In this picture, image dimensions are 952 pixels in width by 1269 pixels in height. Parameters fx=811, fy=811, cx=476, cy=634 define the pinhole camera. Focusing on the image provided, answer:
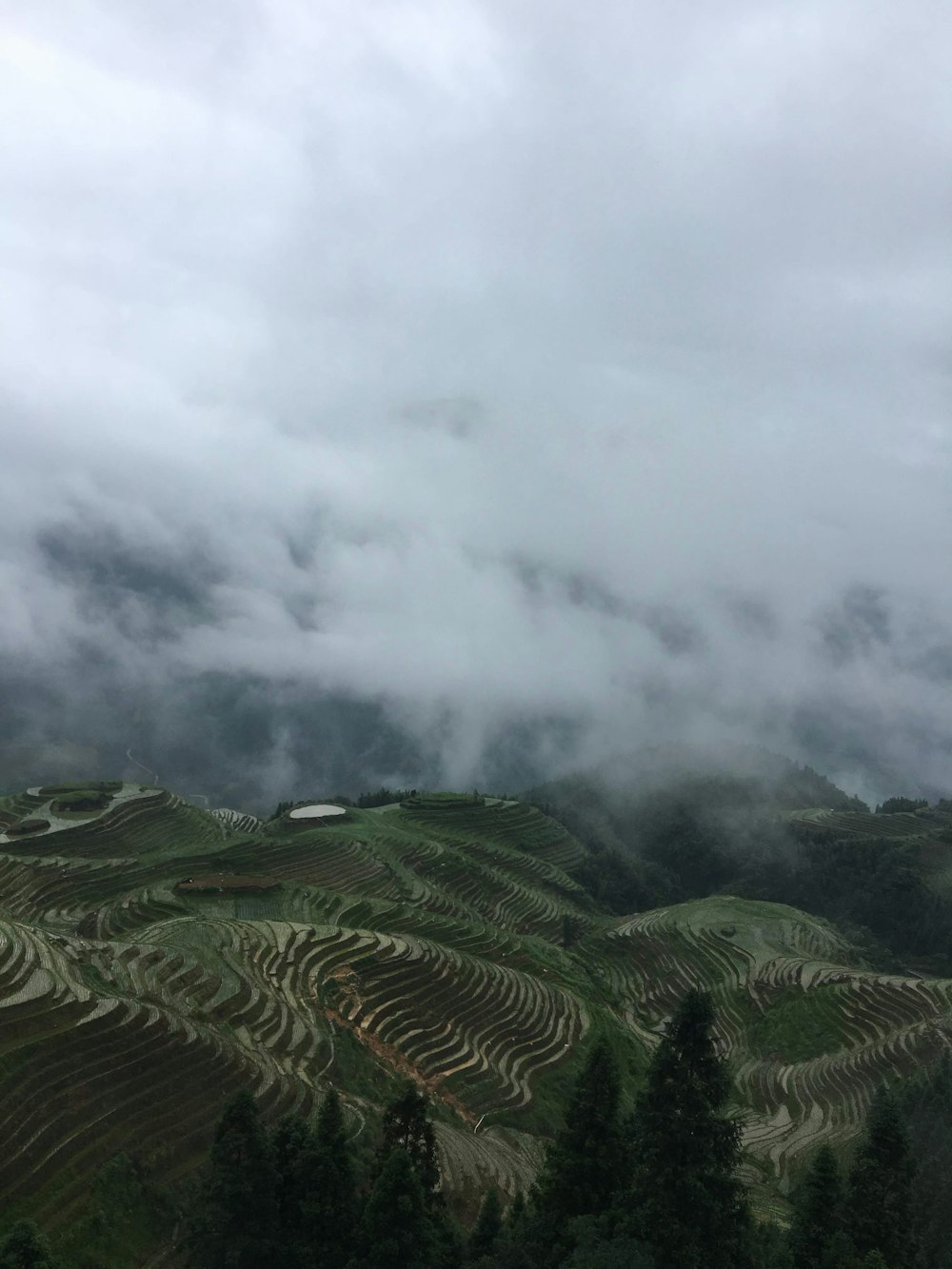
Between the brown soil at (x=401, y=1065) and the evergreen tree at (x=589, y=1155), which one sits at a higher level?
the evergreen tree at (x=589, y=1155)

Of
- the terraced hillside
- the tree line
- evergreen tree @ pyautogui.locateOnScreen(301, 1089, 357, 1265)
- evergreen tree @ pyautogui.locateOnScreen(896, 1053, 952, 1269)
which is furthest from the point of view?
the terraced hillside

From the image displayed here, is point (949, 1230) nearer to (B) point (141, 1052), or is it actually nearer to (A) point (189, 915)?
(B) point (141, 1052)

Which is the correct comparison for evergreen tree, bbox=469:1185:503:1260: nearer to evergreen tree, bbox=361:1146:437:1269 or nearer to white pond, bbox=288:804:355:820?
evergreen tree, bbox=361:1146:437:1269

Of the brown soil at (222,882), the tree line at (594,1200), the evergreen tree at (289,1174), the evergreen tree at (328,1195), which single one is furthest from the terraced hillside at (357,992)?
the evergreen tree at (328,1195)

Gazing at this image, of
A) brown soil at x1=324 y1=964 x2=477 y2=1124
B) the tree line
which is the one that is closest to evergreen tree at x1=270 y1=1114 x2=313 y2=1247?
the tree line

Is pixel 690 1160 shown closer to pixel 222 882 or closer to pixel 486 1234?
pixel 486 1234

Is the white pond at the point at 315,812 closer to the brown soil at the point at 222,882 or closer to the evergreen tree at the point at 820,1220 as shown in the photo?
the brown soil at the point at 222,882

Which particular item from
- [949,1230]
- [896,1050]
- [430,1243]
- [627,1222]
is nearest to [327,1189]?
[430,1243]
